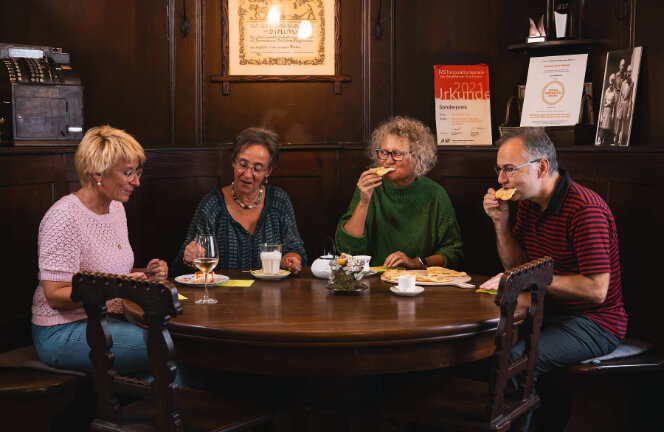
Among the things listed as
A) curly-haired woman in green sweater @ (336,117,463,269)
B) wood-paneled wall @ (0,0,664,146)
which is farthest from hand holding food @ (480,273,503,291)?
wood-paneled wall @ (0,0,664,146)

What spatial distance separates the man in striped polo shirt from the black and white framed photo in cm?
83

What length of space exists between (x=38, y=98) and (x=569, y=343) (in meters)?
2.77

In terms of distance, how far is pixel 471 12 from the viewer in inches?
183

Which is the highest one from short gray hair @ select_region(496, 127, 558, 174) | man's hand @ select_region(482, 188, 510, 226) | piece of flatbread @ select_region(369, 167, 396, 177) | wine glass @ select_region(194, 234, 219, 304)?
short gray hair @ select_region(496, 127, 558, 174)

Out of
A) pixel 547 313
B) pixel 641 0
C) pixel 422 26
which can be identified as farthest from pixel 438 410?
pixel 422 26

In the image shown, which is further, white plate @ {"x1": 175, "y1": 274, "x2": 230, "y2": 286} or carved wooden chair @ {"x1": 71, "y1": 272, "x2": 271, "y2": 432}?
white plate @ {"x1": 175, "y1": 274, "x2": 230, "y2": 286}

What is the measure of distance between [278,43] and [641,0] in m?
2.12

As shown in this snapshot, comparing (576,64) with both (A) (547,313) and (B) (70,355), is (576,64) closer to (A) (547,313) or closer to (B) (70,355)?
(A) (547,313)

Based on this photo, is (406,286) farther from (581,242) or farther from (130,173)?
(130,173)

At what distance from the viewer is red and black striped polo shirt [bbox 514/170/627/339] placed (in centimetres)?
286

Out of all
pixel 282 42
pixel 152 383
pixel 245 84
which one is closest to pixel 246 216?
pixel 245 84

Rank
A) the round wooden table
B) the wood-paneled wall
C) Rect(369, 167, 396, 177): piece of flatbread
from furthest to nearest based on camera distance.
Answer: the wood-paneled wall < Rect(369, 167, 396, 177): piece of flatbread < the round wooden table

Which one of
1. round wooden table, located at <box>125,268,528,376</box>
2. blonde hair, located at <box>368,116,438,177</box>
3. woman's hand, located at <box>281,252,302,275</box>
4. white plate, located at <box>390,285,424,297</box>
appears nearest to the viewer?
round wooden table, located at <box>125,268,528,376</box>

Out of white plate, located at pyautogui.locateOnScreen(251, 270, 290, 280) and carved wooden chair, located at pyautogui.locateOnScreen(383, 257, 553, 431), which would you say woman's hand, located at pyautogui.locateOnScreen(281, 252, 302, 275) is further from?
carved wooden chair, located at pyautogui.locateOnScreen(383, 257, 553, 431)
